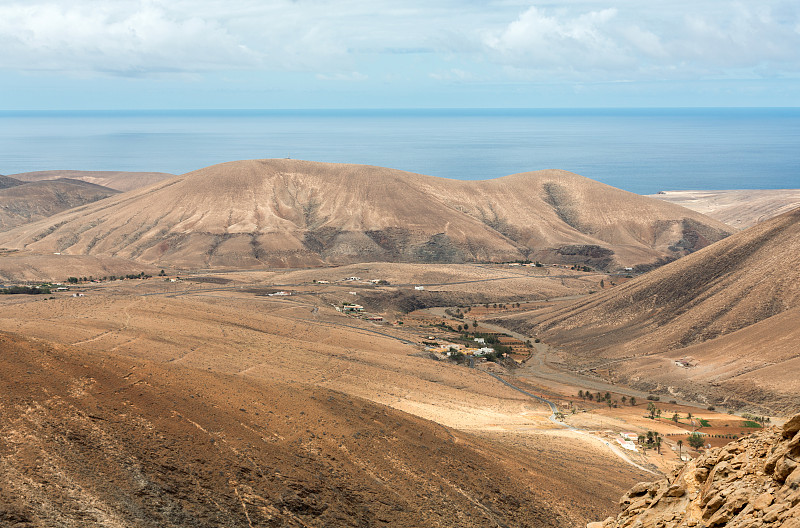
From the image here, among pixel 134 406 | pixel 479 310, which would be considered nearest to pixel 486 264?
pixel 479 310

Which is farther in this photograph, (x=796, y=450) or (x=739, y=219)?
(x=739, y=219)

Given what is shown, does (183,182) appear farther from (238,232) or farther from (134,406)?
(134,406)

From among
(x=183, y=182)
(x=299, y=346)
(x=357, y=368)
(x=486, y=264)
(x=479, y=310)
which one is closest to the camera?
(x=357, y=368)

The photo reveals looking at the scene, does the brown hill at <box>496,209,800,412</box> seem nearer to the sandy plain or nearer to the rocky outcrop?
the sandy plain

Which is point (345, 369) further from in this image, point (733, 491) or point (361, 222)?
point (361, 222)

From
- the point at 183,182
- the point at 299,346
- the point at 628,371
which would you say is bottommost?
the point at 628,371

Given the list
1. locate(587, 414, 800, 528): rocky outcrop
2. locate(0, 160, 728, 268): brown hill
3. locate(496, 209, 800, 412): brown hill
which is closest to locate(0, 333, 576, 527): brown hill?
locate(587, 414, 800, 528): rocky outcrop
